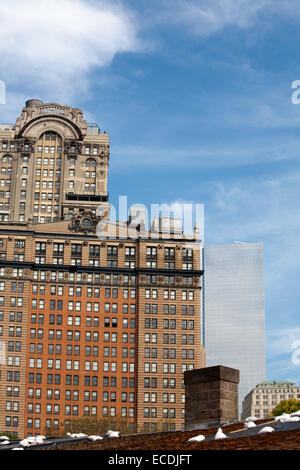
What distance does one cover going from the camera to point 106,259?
17975cm

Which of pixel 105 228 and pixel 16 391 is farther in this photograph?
pixel 105 228

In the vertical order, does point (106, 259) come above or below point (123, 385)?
above

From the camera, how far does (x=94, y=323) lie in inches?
6836

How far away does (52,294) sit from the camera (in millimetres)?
175375

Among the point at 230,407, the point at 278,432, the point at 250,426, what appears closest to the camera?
the point at 278,432

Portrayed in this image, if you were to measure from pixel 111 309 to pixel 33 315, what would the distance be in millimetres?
17364

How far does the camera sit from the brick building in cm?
16700

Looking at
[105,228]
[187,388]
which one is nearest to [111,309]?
[105,228]

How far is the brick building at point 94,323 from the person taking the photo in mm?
167000

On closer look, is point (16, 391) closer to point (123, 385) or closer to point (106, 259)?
point (123, 385)

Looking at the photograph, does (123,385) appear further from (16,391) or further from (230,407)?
(230,407)

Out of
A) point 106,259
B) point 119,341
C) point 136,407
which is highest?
point 106,259
